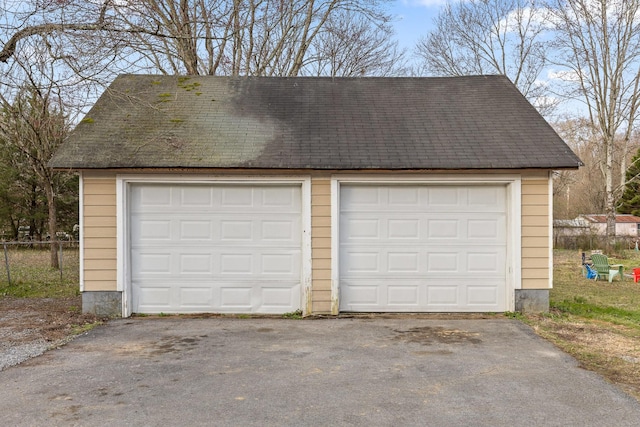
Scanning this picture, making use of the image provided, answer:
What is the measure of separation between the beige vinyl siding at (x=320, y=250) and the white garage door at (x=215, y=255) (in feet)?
0.87

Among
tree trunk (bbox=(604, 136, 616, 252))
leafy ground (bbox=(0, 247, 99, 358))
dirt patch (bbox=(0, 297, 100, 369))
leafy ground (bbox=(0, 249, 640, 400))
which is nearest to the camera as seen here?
leafy ground (bbox=(0, 249, 640, 400))

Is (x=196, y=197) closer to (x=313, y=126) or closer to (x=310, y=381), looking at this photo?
(x=313, y=126)

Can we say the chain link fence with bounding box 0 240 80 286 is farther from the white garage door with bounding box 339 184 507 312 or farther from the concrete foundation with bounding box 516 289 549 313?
the concrete foundation with bounding box 516 289 549 313

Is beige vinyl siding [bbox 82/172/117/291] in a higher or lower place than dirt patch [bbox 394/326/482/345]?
higher

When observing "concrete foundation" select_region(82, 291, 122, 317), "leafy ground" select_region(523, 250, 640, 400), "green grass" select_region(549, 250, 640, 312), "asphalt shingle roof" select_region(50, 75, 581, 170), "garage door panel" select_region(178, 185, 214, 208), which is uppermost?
"asphalt shingle roof" select_region(50, 75, 581, 170)

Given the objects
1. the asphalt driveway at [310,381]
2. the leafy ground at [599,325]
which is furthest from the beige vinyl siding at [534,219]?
the asphalt driveway at [310,381]

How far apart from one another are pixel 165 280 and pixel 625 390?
6.15 metres

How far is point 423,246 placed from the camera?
7480mm

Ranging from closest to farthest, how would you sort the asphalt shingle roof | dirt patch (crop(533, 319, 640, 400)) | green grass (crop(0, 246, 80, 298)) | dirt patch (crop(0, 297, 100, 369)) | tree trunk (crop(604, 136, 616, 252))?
dirt patch (crop(533, 319, 640, 400)) → dirt patch (crop(0, 297, 100, 369)) → the asphalt shingle roof → green grass (crop(0, 246, 80, 298)) → tree trunk (crop(604, 136, 616, 252))

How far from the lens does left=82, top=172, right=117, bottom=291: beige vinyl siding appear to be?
7.24 meters

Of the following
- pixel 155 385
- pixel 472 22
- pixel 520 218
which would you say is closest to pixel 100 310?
pixel 155 385

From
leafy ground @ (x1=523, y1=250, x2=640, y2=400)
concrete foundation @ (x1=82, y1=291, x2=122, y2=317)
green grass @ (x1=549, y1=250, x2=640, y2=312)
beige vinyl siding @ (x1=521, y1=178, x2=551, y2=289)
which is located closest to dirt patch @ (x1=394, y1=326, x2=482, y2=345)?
leafy ground @ (x1=523, y1=250, x2=640, y2=400)

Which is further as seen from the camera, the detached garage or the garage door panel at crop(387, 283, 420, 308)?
the garage door panel at crop(387, 283, 420, 308)

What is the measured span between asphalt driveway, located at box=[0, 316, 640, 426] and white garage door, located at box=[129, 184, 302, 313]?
923 mm
